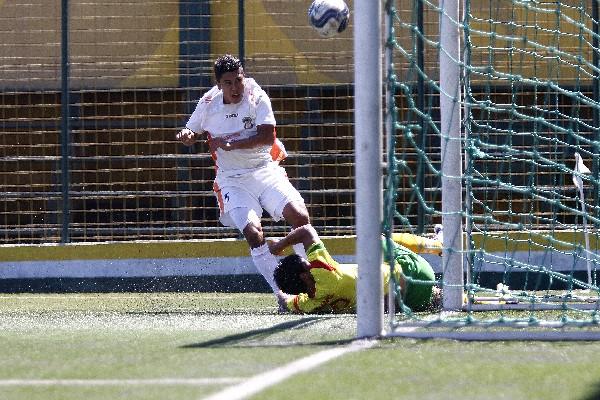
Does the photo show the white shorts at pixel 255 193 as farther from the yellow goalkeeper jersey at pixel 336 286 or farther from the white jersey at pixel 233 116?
the yellow goalkeeper jersey at pixel 336 286

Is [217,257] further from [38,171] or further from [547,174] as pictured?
[547,174]

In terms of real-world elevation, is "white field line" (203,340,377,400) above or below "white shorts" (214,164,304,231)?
below

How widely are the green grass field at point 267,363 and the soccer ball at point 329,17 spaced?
298cm

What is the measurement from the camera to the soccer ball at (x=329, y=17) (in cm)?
920

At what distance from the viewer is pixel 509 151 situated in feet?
28.5

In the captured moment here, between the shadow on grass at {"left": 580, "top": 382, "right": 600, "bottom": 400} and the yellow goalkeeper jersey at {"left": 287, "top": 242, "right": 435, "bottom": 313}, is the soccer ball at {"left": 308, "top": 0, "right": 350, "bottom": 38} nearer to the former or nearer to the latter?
the yellow goalkeeper jersey at {"left": 287, "top": 242, "right": 435, "bottom": 313}

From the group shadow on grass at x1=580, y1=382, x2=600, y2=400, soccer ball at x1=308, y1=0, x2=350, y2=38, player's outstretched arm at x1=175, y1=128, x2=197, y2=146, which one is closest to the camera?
shadow on grass at x1=580, y1=382, x2=600, y2=400

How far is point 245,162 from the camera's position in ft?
30.2

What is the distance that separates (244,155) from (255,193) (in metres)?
0.28

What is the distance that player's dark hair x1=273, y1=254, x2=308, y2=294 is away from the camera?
293 inches

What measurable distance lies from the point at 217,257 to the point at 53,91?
2482mm

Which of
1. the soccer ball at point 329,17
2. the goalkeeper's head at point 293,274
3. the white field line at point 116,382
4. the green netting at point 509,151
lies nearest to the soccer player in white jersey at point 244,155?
the soccer ball at point 329,17

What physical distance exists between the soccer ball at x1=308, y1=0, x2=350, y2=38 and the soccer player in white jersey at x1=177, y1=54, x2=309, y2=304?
64 cm

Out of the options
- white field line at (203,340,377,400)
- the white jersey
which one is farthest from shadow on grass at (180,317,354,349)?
the white jersey
